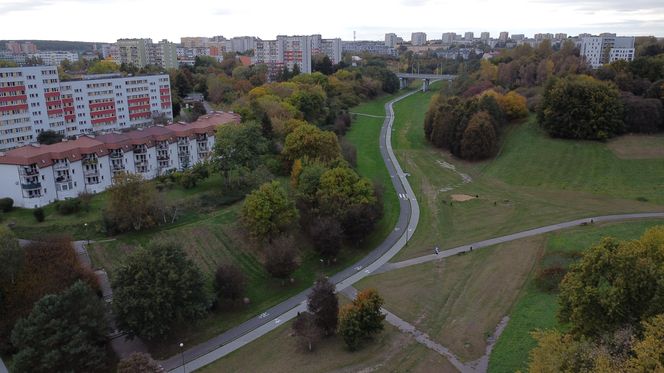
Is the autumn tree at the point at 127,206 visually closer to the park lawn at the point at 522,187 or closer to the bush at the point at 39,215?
the bush at the point at 39,215

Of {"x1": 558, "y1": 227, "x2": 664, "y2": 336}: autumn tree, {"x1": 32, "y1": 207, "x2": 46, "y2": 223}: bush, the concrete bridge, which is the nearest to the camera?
{"x1": 558, "y1": 227, "x2": 664, "y2": 336}: autumn tree

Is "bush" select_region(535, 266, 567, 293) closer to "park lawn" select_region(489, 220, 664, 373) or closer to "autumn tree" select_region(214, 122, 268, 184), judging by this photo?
"park lawn" select_region(489, 220, 664, 373)

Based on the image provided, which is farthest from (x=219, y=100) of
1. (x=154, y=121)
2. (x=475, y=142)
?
(x=475, y=142)

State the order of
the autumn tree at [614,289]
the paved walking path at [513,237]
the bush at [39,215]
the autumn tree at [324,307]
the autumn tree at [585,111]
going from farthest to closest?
the autumn tree at [585,111] < the bush at [39,215] < the paved walking path at [513,237] < the autumn tree at [324,307] < the autumn tree at [614,289]

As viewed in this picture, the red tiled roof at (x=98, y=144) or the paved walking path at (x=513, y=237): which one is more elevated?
the red tiled roof at (x=98, y=144)

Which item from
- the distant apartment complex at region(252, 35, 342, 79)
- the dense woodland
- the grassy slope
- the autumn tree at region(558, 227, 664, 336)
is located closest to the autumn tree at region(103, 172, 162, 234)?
the grassy slope

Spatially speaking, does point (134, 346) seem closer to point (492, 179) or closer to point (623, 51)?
point (492, 179)

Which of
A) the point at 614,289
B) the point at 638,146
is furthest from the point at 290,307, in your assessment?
the point at 638,146

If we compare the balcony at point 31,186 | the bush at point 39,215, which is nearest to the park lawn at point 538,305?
the bush at point 39,215
